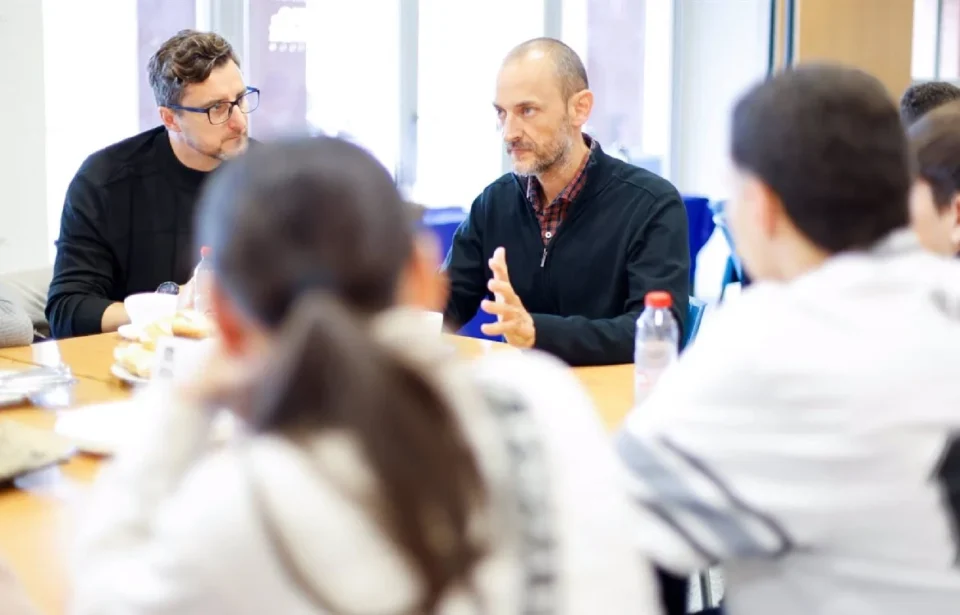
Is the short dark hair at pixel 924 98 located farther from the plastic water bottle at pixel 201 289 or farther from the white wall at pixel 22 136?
the white wall at pixel 22 136

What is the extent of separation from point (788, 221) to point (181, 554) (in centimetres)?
80

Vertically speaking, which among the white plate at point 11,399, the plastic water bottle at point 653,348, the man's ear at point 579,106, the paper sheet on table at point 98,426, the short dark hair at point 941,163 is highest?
the man's ear at point 579,106

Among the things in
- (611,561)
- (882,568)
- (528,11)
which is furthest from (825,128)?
(528,11)

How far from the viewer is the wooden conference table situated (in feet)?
4.19

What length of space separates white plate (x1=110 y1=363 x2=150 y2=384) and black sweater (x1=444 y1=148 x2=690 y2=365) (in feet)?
3.16

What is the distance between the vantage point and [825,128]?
131 centimetres

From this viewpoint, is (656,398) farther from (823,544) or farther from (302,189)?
(302,189)

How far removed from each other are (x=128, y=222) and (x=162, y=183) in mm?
138

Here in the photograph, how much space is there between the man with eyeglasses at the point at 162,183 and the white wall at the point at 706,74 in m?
4.24

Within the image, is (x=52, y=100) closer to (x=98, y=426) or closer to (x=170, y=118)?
(x=170, y=118)

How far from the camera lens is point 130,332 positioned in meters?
2.52

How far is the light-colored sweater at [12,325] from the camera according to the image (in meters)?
2.48

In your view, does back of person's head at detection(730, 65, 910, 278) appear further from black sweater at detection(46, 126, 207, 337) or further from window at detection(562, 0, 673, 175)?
window at detection(562, 0, 673, 175)

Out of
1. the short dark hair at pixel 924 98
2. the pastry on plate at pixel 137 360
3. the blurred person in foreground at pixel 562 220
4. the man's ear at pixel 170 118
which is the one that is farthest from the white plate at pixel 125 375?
the short dark hair at pixel 924 98
